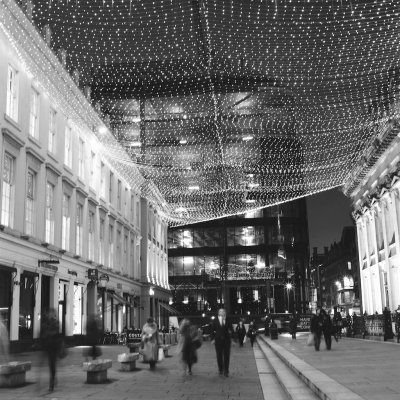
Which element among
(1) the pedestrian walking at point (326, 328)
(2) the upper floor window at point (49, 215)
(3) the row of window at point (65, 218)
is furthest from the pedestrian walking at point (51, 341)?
(2) the upper floor window at point (49, 215)

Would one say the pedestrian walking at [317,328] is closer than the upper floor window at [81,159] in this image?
Yes

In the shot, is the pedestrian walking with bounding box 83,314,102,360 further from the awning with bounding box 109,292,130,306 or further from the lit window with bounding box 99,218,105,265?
the awning with bounding box 109,292,130,306

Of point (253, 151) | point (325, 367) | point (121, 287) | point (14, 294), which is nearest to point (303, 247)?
point (253, 151)

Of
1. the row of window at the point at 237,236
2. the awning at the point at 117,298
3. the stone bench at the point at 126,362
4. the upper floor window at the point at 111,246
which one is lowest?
the stone bench at the point at 126,362

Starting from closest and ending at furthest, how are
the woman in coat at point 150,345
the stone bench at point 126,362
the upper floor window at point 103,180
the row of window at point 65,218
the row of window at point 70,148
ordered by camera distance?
the stone bench at point 126,362, the woman in coat at point 150,345, the row of window at point 65,218, the row of window at point 70,148, the upper floor window at point 103,180

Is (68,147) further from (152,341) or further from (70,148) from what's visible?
(152,341)

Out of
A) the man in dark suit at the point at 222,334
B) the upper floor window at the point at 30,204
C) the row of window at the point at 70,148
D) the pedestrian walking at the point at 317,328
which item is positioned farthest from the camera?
the upper floor window at the point at 30,204

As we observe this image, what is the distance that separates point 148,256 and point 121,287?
11.3 metres

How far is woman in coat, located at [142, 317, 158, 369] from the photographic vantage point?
16.1 meters

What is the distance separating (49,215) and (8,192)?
16.1 ft

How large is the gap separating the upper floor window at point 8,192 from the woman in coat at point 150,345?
322 inches

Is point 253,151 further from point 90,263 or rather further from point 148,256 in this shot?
point 90,263

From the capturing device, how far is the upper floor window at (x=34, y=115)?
25062mm

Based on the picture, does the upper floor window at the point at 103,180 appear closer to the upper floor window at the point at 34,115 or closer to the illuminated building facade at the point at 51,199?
the illuminated building facade at the point at 51,199
